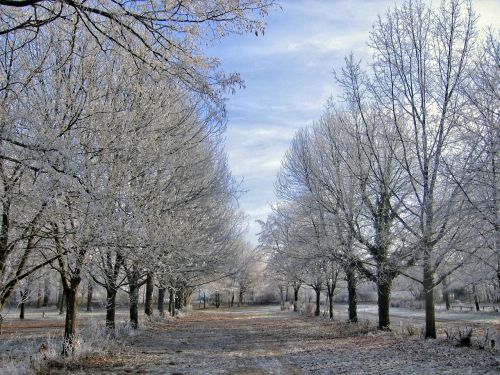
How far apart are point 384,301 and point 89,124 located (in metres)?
14.2

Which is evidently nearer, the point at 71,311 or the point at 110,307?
the point at 71,311

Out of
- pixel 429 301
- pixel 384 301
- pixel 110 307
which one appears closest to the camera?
pixel 429 301

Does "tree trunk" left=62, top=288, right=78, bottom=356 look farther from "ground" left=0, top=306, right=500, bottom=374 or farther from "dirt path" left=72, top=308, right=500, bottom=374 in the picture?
"dirt path" left=72, top=308, right=500, bottom=374

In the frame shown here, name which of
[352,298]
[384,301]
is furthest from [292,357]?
[352,298]

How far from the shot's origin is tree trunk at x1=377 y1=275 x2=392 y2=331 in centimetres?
1748

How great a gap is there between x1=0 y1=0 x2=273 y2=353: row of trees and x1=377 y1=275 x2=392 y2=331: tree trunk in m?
9.29

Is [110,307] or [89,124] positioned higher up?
[89,124]

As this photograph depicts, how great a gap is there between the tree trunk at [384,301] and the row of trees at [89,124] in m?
9.29

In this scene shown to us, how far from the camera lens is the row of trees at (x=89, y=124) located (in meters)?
5.34

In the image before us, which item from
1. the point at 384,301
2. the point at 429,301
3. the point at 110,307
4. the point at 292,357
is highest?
the point at 429,301

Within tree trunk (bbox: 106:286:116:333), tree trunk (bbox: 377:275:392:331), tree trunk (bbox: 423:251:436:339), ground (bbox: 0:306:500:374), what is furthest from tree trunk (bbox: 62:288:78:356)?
tree trunk (bbox: 377:275:392:331)

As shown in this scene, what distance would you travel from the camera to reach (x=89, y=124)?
7984 mm

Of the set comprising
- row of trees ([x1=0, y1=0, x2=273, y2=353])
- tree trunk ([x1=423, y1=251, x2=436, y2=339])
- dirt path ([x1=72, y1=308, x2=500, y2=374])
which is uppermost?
row of trees ([x1=0, y1=0, x2=273, y2=353])

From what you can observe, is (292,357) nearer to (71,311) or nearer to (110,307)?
(71,311)
